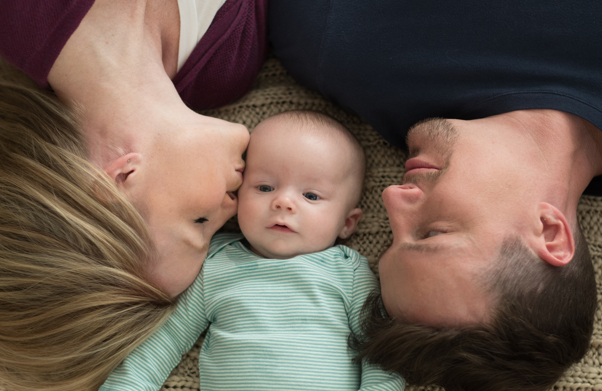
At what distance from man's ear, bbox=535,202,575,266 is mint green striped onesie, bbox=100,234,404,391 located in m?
0.47

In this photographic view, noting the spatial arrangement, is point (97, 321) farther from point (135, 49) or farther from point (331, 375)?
point (135, 49)

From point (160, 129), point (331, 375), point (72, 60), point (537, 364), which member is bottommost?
point (331, 375)

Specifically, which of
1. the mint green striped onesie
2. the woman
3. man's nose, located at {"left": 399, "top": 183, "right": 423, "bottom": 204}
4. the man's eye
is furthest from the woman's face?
man's nose, located at {"left": 399, "top": 183, "right": 423, "bottom": 204}

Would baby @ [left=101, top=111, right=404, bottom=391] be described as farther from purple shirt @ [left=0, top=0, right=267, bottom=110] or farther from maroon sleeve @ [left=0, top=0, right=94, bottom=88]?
maroon sleeve @ [left=0, top=0, right=94, bottom=88]

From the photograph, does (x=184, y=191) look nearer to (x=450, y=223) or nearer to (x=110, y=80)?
(x=110, y=80)

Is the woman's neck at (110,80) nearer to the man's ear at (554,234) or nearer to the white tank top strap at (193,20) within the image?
the white tank top strap at (193,20)

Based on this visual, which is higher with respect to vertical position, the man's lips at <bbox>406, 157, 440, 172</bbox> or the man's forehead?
the man's forehead

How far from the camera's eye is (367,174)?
163 cm

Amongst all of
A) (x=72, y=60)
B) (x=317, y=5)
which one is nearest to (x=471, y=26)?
(x=317, y=5)

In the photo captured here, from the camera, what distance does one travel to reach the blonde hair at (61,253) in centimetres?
120

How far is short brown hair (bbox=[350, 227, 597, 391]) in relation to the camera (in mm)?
1117

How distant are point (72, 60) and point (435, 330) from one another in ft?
3.71

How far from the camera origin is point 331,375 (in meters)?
1.30

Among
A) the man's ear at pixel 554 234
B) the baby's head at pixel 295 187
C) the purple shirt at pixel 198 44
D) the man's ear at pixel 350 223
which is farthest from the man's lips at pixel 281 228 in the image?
the man's ear at pixel 554 234
